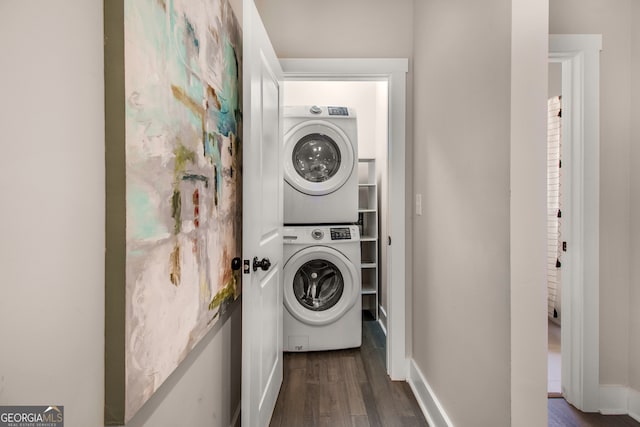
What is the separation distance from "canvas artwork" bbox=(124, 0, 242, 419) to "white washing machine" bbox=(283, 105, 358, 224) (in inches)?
59.5

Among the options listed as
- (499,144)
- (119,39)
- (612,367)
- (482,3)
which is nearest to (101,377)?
(119,39)

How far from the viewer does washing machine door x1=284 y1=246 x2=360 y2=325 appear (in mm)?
2861

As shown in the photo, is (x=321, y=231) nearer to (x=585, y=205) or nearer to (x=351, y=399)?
(x=351, y=399)

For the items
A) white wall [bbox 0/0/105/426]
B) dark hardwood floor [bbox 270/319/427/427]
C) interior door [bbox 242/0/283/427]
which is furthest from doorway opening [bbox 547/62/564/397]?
white wall [bbox 0/0/105/426]

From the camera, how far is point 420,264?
2.25m

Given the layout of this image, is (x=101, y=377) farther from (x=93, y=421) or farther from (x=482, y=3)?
(x=482, y=3)

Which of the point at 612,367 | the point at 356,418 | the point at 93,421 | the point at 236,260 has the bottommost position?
the point at 356,418

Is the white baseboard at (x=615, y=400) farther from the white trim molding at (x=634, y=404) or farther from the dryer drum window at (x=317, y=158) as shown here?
the dryer drum window at (x=317, y=158)

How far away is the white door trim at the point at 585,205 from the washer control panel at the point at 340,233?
1527 mm

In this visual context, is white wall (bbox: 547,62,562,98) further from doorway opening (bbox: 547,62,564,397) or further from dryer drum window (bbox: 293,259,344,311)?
dryer drum window (bbox: 293,259,344,311)

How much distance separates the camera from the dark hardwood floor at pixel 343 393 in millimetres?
1978

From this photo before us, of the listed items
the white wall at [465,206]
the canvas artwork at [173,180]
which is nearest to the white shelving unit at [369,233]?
the white wall at [465,206]

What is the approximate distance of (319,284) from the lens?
10.0 ft

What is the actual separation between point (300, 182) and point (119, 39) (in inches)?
91.8
